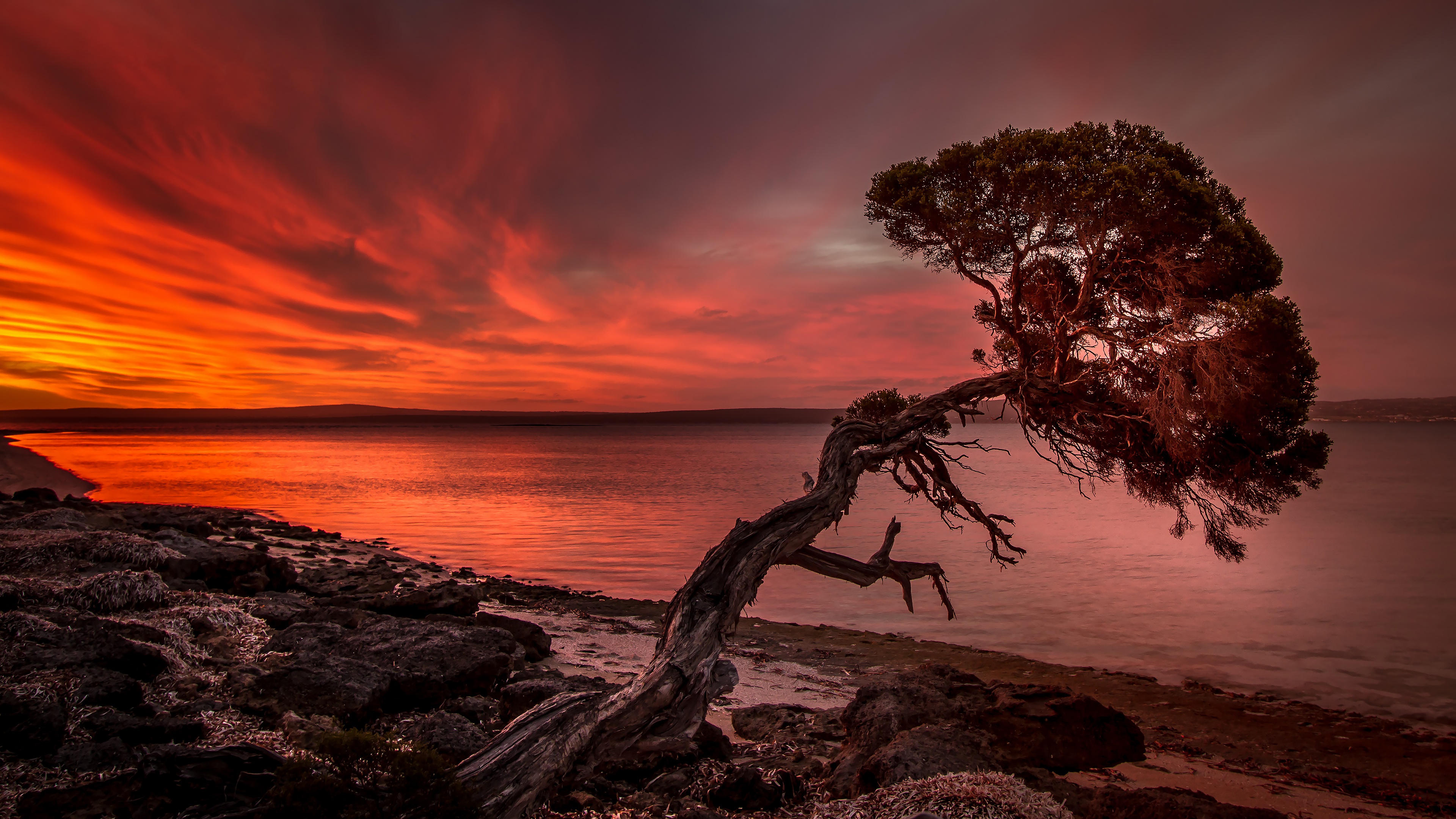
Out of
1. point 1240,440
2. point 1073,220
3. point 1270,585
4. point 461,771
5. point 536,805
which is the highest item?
point 1073,220

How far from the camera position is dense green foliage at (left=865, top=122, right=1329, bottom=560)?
25.4ft

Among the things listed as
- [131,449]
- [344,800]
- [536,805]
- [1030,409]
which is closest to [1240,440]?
[1030,409]

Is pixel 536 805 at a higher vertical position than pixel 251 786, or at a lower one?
lower

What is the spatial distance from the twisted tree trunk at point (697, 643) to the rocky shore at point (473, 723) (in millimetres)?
410

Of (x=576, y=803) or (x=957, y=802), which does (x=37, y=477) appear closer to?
(x=576, y=803)

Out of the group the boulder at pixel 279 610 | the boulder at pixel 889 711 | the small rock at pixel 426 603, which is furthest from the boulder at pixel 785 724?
the boulder at pixel 279 610

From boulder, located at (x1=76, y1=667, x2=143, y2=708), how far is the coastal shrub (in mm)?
2422

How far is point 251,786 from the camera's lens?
12.5ft

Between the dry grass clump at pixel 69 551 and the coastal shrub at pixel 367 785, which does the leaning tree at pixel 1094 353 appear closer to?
the coastal shrub at pixel 367 785

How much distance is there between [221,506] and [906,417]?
3272 cm

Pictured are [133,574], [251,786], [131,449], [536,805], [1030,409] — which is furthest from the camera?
[131,449]

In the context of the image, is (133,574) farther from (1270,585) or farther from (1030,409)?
(1270,585)

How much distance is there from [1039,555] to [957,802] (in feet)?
65.4

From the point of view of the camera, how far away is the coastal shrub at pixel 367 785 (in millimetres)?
3471
